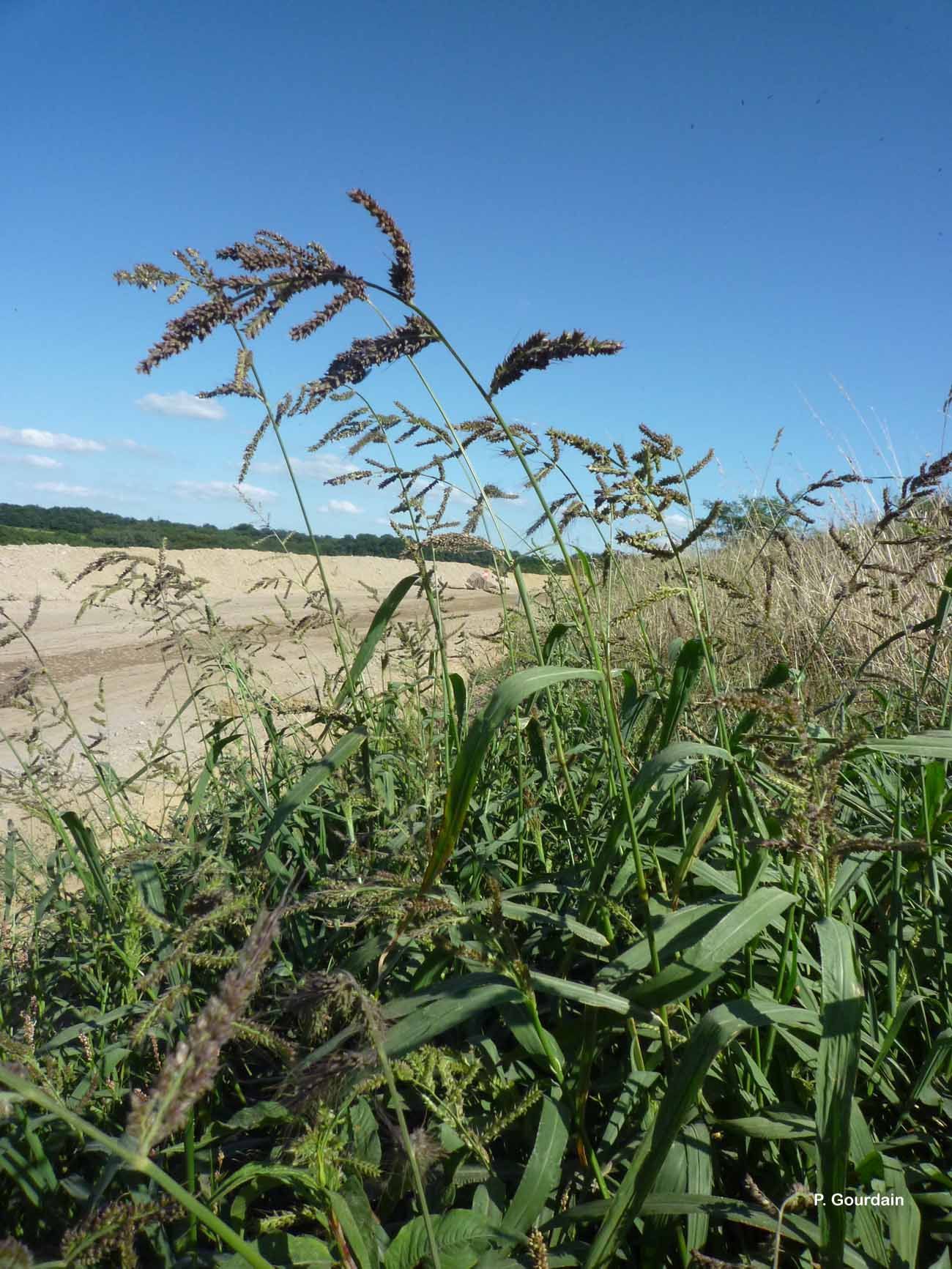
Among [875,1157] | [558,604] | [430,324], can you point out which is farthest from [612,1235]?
[558,604]

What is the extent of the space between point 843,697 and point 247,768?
2032 mm

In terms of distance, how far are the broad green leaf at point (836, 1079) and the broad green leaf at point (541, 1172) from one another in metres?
0.38

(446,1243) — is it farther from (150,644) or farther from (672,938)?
(150,644)

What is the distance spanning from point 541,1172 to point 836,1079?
47 centimetres

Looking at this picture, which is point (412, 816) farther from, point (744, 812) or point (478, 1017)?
point (744, 812)

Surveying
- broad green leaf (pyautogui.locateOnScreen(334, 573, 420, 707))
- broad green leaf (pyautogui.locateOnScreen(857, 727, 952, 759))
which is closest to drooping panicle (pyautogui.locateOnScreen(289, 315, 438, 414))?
broad green leaf (pyautogui.locateOnScreen(334, 573, 420, 707))

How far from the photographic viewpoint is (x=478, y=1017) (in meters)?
1.54

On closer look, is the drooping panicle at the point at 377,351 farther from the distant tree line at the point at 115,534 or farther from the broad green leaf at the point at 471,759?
the distant tree line at the point at 115,534

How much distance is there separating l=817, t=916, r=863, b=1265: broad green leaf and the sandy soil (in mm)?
1341

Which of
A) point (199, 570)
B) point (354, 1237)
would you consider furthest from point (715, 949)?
point (199, 570)

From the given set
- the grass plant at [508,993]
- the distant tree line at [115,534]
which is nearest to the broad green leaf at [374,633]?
the grass plant at [508,993]

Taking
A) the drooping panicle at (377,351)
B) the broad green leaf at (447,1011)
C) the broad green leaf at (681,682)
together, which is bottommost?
the broad green leaf at (447,1011)

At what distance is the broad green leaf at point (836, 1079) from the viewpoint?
1.02 metres

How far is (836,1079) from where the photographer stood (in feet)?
3.48
